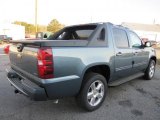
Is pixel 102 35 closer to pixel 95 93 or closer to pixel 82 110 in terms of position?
pixel 95 93

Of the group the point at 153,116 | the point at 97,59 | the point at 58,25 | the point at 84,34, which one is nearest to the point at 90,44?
the point at 97,59

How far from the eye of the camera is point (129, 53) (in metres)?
4.57

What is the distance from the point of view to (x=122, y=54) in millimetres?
4254

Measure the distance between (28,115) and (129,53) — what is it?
291cm

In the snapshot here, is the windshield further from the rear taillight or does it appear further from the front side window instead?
the rear taillight

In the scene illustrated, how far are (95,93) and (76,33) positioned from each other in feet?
5.92

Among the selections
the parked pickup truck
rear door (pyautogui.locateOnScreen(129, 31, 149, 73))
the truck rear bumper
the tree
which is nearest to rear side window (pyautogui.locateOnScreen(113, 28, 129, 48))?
the parked pickup truck

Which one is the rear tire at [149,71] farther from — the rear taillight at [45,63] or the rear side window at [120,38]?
the rear taillight at [45,63]

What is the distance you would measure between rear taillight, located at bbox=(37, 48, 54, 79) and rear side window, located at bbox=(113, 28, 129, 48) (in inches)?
78.9

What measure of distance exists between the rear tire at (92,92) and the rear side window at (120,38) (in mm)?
1078

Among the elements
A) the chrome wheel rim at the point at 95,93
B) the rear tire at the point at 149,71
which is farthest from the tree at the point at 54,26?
the chrome wheel rim at the point at 95,93

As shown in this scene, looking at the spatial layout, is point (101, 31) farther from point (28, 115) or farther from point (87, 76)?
point (28, 115)

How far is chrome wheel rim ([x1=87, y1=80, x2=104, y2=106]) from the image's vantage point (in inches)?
142

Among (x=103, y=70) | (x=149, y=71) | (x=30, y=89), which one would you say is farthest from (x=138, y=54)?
(x=30, y=89)
